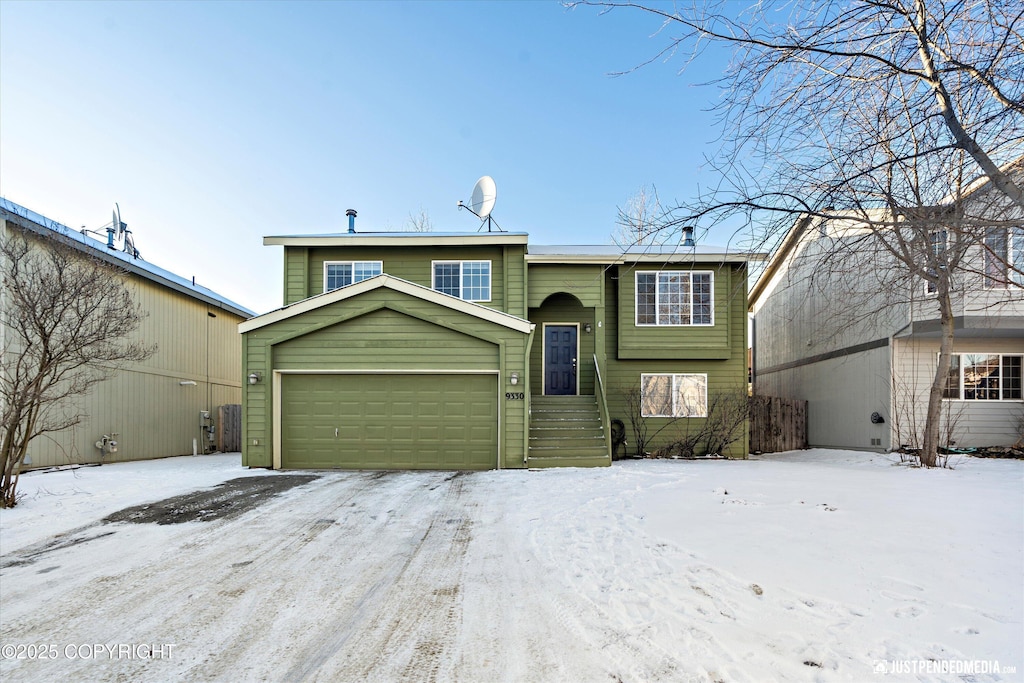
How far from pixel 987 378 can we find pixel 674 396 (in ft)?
24.1

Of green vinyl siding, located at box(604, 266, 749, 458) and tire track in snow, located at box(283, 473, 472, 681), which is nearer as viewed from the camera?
tire track in snow, located at box(283, 473, 472, 681)

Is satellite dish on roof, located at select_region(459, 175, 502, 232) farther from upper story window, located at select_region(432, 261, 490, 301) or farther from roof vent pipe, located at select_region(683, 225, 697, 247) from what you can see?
roof vent pipe, located at select_region(683, 225, 697, 247)

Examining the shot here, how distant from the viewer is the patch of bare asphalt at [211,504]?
6.19 m

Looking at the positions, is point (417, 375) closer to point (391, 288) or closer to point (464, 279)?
point (391, 288)

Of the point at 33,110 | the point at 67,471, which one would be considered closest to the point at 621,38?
the point at 33,110

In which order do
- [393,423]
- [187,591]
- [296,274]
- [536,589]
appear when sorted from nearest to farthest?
[536,589], [187,591], [393,423], [296,274]

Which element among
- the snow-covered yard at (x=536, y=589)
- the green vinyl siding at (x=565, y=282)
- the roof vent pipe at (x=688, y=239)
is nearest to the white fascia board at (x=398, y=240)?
the green vinyl siding at (x=565, y=282)

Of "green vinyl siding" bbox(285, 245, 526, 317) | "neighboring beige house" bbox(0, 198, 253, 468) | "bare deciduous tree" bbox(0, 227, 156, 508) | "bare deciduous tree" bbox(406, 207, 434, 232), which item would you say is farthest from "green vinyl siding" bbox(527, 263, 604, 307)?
"bare deciduous tree" bbox(406, 207, 434, 232)

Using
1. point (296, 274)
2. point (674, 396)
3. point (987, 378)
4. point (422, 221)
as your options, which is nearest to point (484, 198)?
point (296, 274)

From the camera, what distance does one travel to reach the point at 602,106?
14.5 ft

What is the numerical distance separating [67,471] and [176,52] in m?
8.30

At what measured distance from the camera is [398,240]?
488 inches

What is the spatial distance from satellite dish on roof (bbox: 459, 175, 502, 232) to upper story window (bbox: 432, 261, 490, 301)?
1564mm

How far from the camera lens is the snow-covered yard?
9.42 feet
